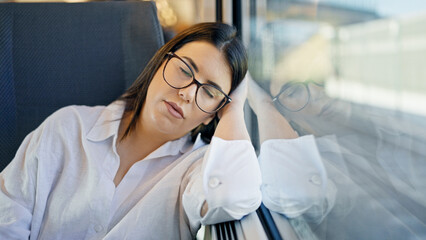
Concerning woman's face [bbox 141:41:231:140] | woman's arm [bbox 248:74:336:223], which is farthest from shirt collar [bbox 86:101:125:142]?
woman's arm [bbox 248:74:336:223]

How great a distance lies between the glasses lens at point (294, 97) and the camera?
Result: 0.70 m

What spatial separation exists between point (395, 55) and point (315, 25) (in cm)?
27

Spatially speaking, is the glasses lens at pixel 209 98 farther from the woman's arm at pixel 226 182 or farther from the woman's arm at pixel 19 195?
the woman's arm at pixel 19 195

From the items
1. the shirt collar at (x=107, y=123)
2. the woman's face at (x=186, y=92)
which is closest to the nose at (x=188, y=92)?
the woman's face at (x=186, y=92)

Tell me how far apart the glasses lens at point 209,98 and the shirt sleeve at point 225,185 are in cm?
9

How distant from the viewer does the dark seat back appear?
114 cm

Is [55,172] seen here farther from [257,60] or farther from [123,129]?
[257,60]

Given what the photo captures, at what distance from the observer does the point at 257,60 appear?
4.02ft

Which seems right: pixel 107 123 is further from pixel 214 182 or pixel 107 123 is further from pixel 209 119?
pixel 214 182

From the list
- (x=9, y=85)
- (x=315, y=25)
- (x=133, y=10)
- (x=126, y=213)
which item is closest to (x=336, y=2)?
(x=315, y=25)

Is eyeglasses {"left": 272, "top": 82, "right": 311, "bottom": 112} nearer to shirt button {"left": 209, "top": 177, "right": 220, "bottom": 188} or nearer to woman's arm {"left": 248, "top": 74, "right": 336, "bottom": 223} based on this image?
woman's arm {"left": 248, "top": 74, "right": 336, "bottom": 223}

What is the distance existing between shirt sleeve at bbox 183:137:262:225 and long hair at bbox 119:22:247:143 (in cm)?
18

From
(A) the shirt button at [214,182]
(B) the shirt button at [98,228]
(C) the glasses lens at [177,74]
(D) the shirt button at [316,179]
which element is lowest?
(B) the shirt button at [98,228]

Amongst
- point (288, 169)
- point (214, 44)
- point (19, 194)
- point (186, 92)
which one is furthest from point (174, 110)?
point (19, 194)
